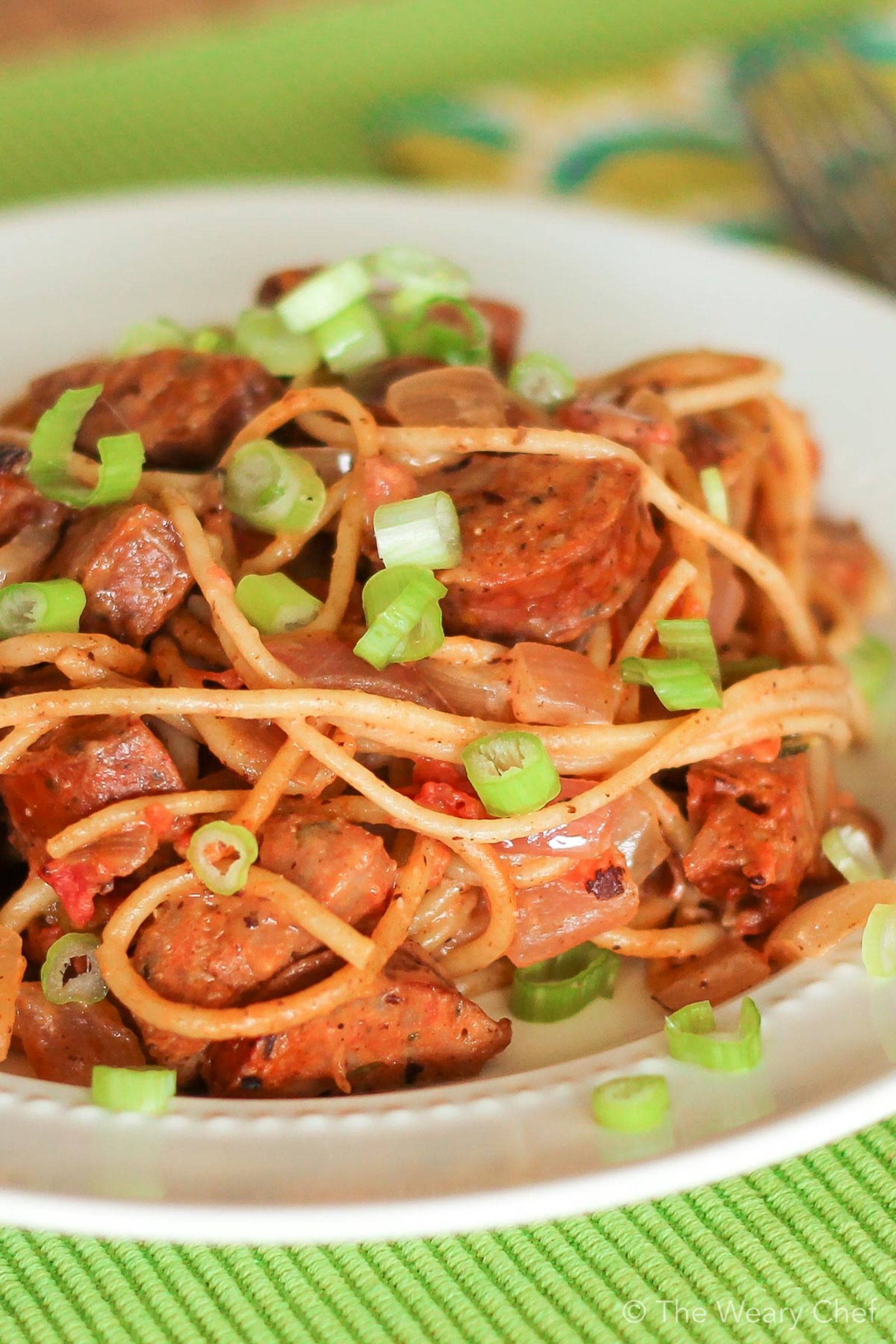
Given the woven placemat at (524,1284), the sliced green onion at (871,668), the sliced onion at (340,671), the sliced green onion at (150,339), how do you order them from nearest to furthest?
1. the woven placemat at (524,1284)
2. the sliced onion at (340,671)
3. the sliced green onion at (150,339)
4. the sliced green onion at (871,668)

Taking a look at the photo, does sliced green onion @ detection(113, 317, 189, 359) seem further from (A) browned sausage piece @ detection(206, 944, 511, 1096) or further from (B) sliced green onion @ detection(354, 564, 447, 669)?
(A) browned sausage piece @ detection(206, 944, 511, 1096)

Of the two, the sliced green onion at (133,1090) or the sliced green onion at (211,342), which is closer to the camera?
the sliced green onion at (133,1090)

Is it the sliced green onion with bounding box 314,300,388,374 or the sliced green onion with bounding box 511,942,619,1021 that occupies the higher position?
the sliced green onion with bounding box 314,300,388,374

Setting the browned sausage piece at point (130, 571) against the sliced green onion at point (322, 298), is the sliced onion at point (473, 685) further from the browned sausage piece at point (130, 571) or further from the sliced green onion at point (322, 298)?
the sliced green onion at point (322, 298)

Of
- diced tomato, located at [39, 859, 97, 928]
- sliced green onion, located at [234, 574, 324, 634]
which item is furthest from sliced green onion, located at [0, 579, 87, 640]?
diced tomato, located at [39, 859, 97, 928]

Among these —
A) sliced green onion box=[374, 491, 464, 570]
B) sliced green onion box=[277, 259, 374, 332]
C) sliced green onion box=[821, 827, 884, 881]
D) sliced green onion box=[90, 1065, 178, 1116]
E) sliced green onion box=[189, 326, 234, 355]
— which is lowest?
sliced green onion box=[821, 827, 884, 881]

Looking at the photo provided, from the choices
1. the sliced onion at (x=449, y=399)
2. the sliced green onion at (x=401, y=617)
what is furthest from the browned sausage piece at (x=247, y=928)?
the sliced onion at (x=449, y=399)

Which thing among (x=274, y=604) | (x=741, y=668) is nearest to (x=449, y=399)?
(x=274, y=604)
